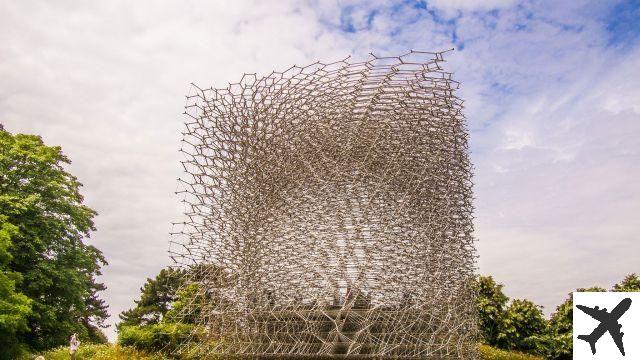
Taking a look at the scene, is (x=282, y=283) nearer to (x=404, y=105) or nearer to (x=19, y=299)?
(x=404, y=105)

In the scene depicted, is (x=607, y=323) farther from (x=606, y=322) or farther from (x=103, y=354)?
(x=103, y=354)

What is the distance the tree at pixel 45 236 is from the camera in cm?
2188

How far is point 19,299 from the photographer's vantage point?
60.5ft

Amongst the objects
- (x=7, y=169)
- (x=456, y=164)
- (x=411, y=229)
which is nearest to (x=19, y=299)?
(x=7, y=169)

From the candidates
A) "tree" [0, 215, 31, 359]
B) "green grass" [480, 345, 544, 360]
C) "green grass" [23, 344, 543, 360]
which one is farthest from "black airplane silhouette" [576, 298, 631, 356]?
"tree" [0, 215, 31, 359]

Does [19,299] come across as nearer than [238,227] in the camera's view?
Yes

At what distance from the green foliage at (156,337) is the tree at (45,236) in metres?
3.85

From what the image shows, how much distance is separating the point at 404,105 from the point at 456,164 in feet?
11.1

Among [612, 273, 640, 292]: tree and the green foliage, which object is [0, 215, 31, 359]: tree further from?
[612, 273, 640, 292]: tree

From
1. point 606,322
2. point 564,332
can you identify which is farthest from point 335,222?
point 564,332

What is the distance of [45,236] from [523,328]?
23.0 metres

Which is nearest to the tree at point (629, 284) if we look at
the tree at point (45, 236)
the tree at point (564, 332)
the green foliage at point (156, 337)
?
the tree at point (564, 332)

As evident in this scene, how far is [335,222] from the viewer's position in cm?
1758

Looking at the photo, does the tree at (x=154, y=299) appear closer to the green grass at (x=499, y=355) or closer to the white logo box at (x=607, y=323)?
the green grass at (x=499, y=355)
